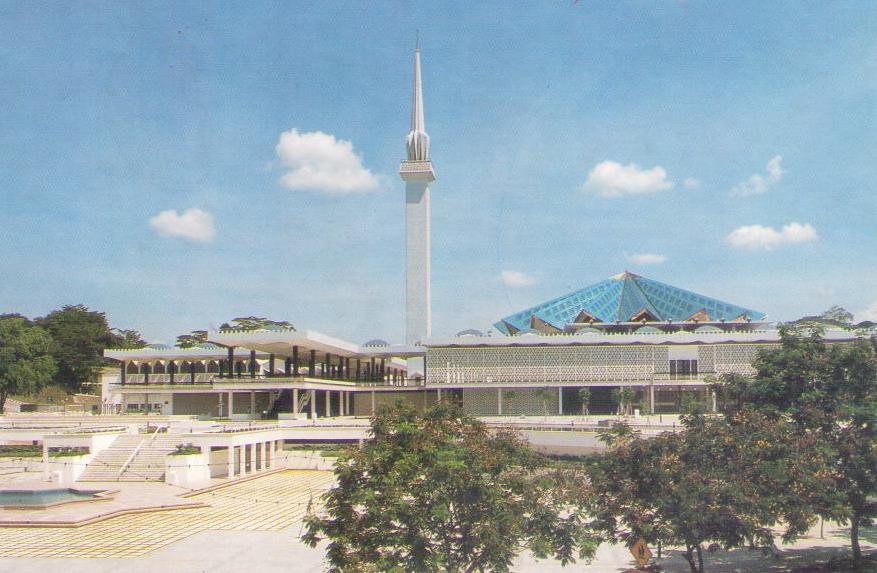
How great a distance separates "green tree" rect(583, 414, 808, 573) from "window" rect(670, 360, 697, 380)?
34.0 meters

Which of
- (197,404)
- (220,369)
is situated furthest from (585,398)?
(220,369)

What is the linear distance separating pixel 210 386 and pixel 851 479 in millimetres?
41544

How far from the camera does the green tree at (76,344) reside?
75062 millimetres

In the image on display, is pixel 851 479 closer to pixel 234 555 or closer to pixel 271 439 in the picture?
pixel 234 555

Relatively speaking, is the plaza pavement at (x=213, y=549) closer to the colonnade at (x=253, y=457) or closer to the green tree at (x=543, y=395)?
the colonnade at (x=253, y=457)

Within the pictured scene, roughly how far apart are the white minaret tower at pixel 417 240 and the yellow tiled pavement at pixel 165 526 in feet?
120

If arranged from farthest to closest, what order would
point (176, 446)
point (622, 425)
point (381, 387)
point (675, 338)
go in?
point (381, 387) → point (675, 338) → point (176, 446) → point (622, 425)

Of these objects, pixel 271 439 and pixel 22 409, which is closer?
pixel 271 439

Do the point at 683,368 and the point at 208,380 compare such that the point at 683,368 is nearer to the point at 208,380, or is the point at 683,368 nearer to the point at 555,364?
the point at 555,364

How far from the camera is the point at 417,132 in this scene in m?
73.0

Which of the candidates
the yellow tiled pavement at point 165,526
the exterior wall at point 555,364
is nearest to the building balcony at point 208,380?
the exterior wall at point 555,364

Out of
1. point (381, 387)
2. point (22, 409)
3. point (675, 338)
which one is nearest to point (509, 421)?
point (675, 338)

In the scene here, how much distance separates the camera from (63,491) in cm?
3042

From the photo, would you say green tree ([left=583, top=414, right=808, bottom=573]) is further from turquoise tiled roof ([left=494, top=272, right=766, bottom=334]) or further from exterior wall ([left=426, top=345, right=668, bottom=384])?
turquoise tiled roof ([left=494, top=272, right=766, bottom=334])
